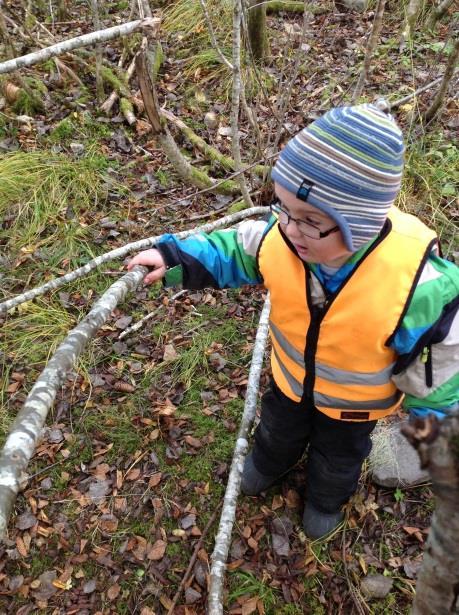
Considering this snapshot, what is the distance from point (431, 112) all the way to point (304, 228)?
379 centimetres

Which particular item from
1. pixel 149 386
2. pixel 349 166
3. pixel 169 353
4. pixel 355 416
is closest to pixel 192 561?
pixel 149 386

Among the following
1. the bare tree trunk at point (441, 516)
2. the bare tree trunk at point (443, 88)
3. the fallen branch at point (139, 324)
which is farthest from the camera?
the bare tree trunk at point (443, 88)

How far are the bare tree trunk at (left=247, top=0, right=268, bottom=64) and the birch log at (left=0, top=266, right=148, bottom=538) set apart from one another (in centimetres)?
493

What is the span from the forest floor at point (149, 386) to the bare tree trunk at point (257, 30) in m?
0.27

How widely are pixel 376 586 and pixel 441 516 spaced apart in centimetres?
205

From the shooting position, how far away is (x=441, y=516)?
0.88 meters

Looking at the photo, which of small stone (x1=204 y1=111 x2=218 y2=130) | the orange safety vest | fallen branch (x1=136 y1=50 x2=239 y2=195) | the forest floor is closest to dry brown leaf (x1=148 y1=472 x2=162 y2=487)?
the forest floor

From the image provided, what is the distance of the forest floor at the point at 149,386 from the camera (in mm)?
2643

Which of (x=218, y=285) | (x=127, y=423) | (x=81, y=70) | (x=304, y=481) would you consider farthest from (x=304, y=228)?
(x=81, y=70)

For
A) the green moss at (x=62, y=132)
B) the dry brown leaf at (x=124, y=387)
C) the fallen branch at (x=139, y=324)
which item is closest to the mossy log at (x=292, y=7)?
the green moss at (x=62, y=132)

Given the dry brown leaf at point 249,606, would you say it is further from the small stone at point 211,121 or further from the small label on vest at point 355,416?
the small stone at point 211,121

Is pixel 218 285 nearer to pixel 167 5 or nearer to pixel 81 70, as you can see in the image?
pixel 81 70

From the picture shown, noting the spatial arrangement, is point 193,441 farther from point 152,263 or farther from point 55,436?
point 152,263

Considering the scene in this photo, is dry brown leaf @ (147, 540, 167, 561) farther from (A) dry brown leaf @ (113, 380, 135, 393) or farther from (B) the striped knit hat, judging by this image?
(B) the striped knit hat
